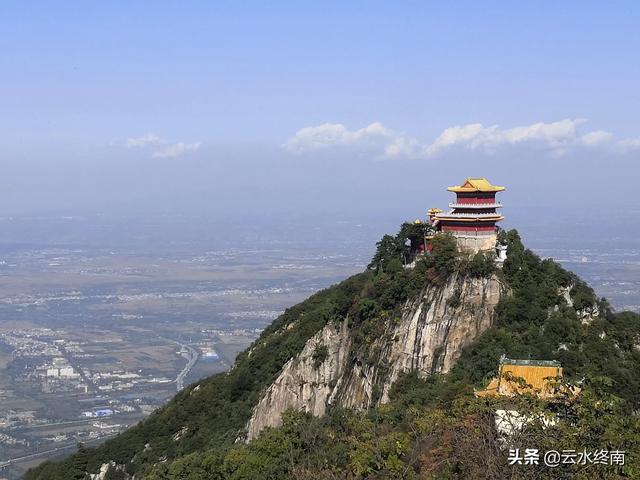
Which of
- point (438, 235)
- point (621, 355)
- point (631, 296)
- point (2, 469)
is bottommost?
point (2, 469)

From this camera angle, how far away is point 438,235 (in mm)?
35500

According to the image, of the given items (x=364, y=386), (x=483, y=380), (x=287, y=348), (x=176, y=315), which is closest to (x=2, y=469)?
(x=287, y=348)

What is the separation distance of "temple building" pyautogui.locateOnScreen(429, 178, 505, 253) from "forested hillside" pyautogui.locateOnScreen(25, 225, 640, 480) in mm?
887

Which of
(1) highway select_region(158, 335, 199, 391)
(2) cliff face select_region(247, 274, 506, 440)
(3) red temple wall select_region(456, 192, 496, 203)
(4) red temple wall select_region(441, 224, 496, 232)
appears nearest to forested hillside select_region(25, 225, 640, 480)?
(2) cliff face select_region(247, 274, 506, 440)

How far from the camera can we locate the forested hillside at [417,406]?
16.8m

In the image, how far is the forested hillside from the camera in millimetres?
16844

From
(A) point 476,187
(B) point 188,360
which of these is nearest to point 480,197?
(A) point 476,187

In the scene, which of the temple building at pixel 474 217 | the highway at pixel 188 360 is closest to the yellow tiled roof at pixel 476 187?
the temple building at pixel 474 217

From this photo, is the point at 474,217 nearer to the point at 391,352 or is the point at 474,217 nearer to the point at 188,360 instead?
the point at 391,352

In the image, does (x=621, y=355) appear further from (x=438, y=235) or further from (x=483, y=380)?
(x=438, y=235)

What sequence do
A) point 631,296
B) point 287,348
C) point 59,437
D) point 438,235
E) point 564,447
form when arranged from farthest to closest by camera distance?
point 631,296 → point 59,437 → point 287,348 → point 438,235 → point 564,447

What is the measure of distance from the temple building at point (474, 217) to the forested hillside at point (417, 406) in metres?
0.89

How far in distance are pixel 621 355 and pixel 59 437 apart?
59.0 m

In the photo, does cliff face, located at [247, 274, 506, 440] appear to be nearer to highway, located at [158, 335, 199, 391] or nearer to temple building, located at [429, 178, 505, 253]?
temple building, located at [429, 178, 505, 253]
